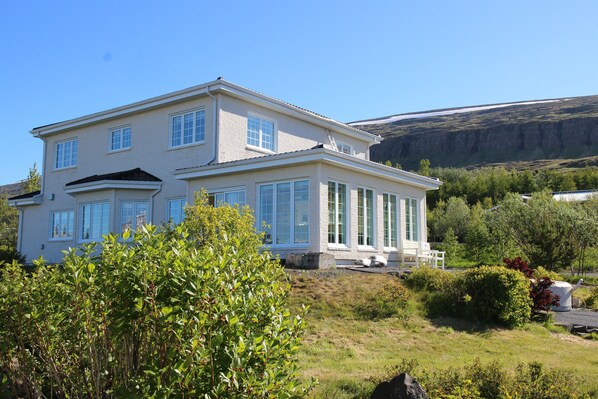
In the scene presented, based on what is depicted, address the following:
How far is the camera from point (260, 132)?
21.3m

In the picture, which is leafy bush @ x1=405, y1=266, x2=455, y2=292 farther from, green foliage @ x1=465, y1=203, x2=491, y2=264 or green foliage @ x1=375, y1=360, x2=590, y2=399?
green foliage @ x1=465, y1=203, x2=491, y2=264

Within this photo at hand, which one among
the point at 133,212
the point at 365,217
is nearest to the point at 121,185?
the point at 133,212

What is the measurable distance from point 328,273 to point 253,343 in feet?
34.7

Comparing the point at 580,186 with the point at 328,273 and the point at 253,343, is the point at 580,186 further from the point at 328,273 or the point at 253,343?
the point at 253,343

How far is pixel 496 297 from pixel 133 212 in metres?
14.2

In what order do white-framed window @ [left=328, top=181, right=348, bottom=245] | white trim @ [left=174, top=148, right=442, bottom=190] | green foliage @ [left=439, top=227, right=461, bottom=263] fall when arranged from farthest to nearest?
green foliage @ [left=439, top=227, right=461, bottom=263]
white-framed window @ [left=328, top=181, right=348, bottom=245]
white trim @ [left=174, top=148, right=442, bottom=190]

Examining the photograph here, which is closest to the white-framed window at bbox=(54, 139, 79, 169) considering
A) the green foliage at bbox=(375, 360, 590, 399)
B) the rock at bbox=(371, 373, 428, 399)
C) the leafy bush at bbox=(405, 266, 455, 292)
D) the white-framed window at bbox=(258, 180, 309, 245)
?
the white-framed window at bbox=(258, 180, 309, 245)

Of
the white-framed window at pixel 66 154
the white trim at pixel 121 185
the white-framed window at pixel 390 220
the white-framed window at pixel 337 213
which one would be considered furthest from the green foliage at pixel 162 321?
the white-framed window at pixel 66 154

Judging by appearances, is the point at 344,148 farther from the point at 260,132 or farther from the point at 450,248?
the point at 450,248

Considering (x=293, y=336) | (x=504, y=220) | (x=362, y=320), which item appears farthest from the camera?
(x=504, y=220)

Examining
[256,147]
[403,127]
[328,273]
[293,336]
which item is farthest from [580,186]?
[403,127]

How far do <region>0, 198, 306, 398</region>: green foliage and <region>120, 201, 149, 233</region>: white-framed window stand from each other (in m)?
16.4

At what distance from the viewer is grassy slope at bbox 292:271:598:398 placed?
8062 mm

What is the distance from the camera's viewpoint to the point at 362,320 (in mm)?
11359
